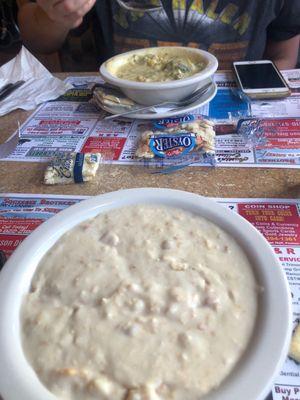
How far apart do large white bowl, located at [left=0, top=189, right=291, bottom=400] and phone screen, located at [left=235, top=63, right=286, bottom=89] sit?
1.95 feet

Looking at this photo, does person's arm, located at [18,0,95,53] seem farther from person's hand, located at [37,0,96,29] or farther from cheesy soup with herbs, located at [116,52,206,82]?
cheesy soup with herbs, located at [116,52,206,82]

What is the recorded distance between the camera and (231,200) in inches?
26.5

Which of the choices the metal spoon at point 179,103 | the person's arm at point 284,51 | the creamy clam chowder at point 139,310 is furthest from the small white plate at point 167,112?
the person's arm at point 284,51

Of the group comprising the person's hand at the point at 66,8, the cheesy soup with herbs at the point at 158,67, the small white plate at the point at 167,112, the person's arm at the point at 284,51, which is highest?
the person's hand at the point at 66,8

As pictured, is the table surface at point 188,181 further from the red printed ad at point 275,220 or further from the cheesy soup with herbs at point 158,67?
the cheesy soup with herbs at point 158,67

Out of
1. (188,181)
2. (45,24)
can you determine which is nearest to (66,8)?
(45,24)

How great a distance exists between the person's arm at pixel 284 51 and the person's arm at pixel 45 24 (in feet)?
2.46

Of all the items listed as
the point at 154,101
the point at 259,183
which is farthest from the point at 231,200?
the point at 154,101

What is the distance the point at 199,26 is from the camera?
1.36m

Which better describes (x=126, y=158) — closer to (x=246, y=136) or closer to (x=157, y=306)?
(x=246, y=136)

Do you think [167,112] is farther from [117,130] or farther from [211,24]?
[211,24]

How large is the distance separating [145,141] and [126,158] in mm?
57

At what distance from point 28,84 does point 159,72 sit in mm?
380

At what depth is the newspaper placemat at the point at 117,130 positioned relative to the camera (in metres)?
0.78
